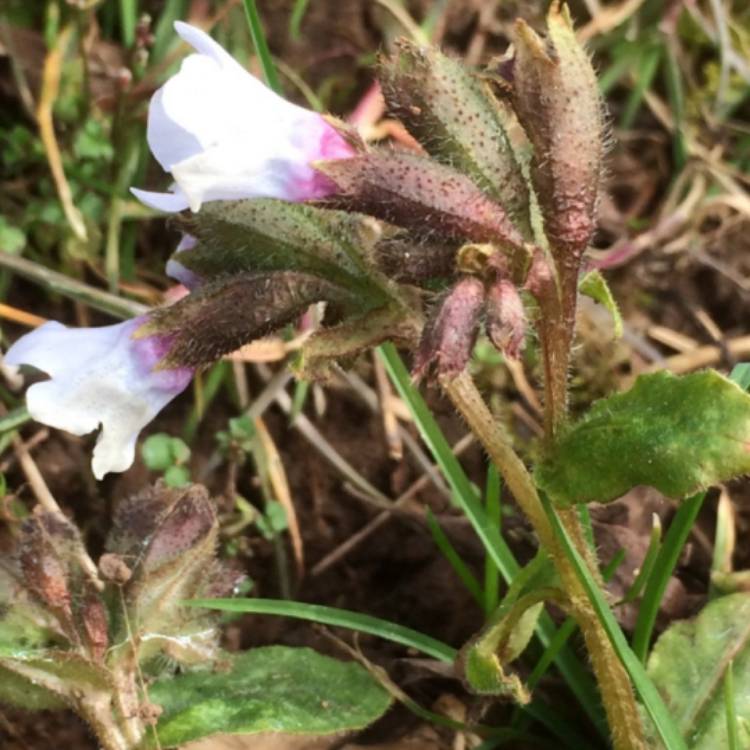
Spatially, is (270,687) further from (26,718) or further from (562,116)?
(562,116)

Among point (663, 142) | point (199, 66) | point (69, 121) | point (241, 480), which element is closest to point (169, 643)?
point (241, 480)

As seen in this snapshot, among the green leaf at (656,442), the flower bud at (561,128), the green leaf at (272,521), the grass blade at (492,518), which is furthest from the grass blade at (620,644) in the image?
the green leaf at (272,521)

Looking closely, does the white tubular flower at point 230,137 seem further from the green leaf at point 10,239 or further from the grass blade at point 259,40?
the green leaf at point 10,239

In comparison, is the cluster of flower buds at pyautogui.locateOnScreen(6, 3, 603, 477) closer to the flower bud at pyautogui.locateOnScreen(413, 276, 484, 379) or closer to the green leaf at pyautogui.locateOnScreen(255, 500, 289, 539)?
the flower bud at pyautogui.locateOnScreen(413, 276, 484, 379)

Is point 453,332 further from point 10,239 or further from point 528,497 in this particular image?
point 10,239

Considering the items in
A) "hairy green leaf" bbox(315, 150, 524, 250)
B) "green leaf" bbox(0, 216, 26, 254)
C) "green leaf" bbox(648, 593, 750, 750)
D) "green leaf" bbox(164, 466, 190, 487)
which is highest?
"hairy green leaf" bbox(315, 150, 524, 250)

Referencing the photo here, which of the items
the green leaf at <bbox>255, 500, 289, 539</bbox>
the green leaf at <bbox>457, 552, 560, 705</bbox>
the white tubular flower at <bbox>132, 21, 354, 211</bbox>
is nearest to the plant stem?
the green leaf at <bbox>457, 552, 560, 705</bbox>
